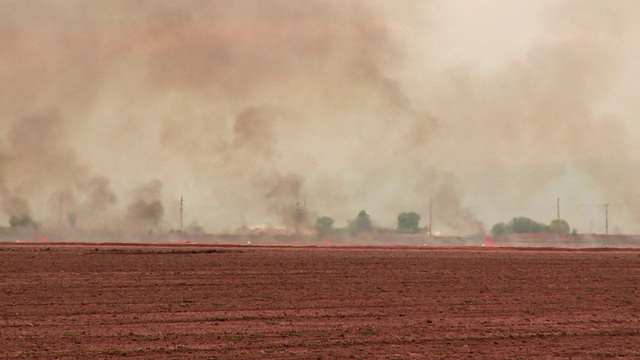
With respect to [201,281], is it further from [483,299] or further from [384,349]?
[384,349]

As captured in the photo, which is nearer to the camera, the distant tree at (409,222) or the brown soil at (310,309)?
the brown soil at (310,309)

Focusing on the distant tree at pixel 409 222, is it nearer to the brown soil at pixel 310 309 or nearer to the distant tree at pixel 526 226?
the distant tree at pixel 526 226

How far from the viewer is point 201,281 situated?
4316cm

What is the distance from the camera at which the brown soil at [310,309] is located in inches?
981

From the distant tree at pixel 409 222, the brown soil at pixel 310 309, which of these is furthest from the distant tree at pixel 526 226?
the brown soil at pixel 310 309

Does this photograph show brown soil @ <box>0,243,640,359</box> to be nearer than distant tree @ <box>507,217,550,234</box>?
Yes

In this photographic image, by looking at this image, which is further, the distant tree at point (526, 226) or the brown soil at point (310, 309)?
the distant tree at point (526, 226)

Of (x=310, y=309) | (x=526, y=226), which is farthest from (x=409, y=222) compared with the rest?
(x=310, y=309)

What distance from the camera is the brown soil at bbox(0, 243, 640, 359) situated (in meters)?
24.9

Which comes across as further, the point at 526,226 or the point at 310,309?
the point at 526,226

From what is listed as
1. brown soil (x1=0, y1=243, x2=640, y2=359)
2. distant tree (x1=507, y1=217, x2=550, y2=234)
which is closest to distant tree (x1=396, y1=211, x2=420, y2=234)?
distant tree (x1=507, y1=217, x2=550, y2=234)

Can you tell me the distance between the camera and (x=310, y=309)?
33125 millimetres

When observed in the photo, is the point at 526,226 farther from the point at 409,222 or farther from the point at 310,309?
the point at 310,309

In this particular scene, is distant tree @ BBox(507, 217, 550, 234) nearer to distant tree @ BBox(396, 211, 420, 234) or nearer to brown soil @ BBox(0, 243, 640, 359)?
distant tree @ BBox(396, 211, 420, 234)
